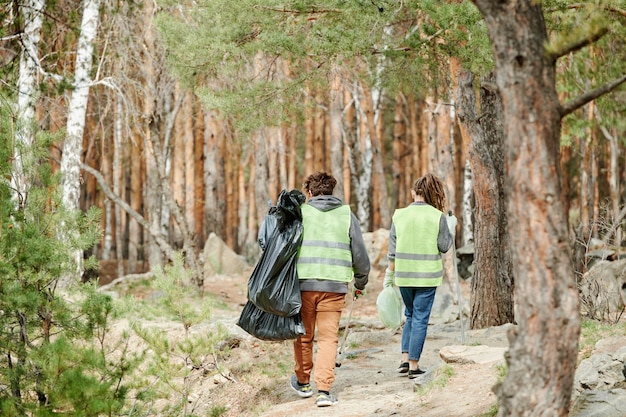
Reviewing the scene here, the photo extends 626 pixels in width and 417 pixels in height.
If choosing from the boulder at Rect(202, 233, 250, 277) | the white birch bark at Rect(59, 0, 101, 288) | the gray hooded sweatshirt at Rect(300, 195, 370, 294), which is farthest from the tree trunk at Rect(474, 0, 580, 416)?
the boulder at Rect(202, 233, 250, 277)

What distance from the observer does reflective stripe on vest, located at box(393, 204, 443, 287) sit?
685 cm

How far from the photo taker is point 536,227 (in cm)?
385

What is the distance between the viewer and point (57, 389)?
5.07m

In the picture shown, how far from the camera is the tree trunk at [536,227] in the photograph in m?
3.84

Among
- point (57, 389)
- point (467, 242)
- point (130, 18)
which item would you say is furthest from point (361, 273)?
point (467, 242)

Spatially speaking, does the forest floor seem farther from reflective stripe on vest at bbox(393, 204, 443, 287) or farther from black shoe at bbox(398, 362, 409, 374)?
reflective stripe on vest at bbox(393, 204, 443, 287)

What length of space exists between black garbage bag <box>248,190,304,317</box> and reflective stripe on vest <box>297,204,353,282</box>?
6 cm

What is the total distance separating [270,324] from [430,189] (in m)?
1.93

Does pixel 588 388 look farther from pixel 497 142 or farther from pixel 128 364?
pixel 497 142

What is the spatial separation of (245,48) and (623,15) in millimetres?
4080

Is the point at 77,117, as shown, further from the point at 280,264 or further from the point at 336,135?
the point at 336,135

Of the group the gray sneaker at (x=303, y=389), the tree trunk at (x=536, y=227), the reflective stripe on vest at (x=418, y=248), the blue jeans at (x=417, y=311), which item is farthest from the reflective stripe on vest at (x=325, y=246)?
the tree trunk at (x=536, y=227)

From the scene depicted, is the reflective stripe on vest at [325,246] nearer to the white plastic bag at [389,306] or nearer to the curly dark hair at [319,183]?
the curly dark hair at [319,183]

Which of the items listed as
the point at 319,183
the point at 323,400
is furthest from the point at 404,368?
the point at 319,183
